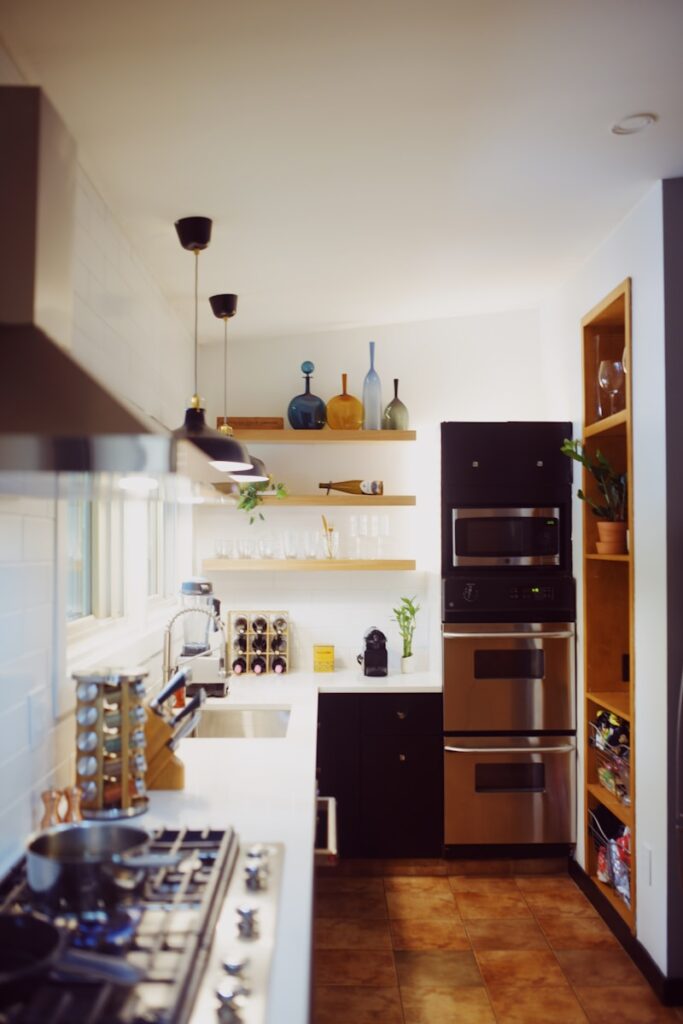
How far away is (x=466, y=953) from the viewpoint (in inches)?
137

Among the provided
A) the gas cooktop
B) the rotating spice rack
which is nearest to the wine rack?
the rotating spice rack

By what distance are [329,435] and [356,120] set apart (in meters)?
2.43

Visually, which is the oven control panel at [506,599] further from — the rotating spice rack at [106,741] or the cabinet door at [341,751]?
the rotating spice rack at [106,741]

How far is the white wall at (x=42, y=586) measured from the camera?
76.2 inches

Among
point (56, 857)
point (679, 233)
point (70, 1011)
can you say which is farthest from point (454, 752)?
point (70, 1011)

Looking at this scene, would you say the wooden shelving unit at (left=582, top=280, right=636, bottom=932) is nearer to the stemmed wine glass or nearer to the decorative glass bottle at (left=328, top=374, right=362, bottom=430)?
the stemmed wine glass

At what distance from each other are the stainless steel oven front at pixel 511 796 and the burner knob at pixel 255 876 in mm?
2679

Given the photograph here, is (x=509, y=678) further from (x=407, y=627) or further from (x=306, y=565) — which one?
(x=306, y=565)

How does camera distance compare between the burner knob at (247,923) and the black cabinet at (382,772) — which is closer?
the burner knob at (247,923)

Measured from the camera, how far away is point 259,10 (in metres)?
1.79

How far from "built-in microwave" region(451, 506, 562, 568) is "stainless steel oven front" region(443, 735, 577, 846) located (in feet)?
2.82

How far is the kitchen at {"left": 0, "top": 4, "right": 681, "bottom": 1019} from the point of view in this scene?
2.15 m

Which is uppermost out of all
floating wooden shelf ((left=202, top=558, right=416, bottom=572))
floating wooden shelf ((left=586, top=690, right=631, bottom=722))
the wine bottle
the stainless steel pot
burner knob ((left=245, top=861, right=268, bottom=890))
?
the wine bottle

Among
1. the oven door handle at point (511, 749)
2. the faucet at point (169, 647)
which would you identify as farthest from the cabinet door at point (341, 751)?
the faucet at point (169, 647)
